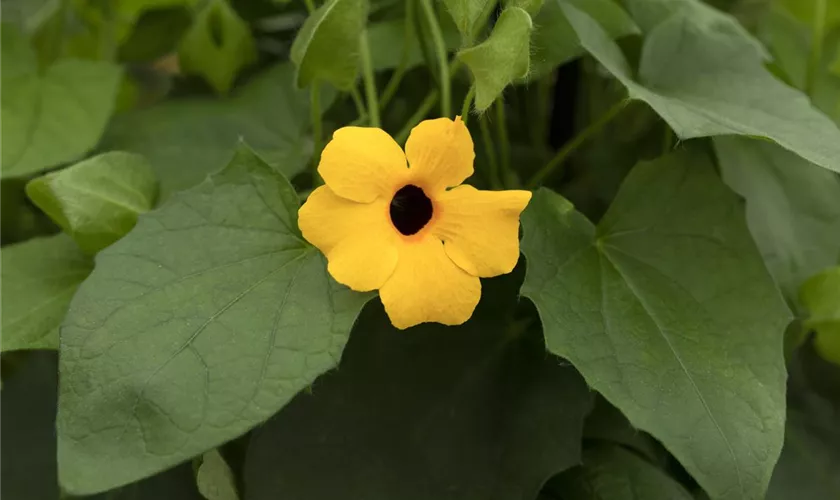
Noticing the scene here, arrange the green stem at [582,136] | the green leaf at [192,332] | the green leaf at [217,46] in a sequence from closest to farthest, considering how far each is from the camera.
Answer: the green leaf at [192,332] → the green stem at [582,136] → the green leaf at [217,46]

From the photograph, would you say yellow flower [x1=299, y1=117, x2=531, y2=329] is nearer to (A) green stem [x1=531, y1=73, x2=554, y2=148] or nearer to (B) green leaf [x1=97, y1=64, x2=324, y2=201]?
(B) green leaf [x1=97, y1=64, x2=324, y2=201]

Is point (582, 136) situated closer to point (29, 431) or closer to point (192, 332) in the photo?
point (192, 332)

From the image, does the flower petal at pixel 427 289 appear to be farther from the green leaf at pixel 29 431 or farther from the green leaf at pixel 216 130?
the green leaf at pixel 29 431

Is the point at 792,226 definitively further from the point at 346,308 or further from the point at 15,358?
the point at 15,358

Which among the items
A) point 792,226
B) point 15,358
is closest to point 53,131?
point 15,358

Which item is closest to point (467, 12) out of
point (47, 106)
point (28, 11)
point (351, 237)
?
point (351, 237)

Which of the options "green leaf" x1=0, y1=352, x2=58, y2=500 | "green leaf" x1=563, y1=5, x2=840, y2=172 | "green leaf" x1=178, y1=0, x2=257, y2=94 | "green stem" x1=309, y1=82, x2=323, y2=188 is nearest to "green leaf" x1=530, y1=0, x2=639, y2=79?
"green leaf" x1=563, y1=5, x2=840, y2=172

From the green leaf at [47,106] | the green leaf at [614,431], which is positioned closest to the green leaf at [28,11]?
the green leaf at [47,106]
